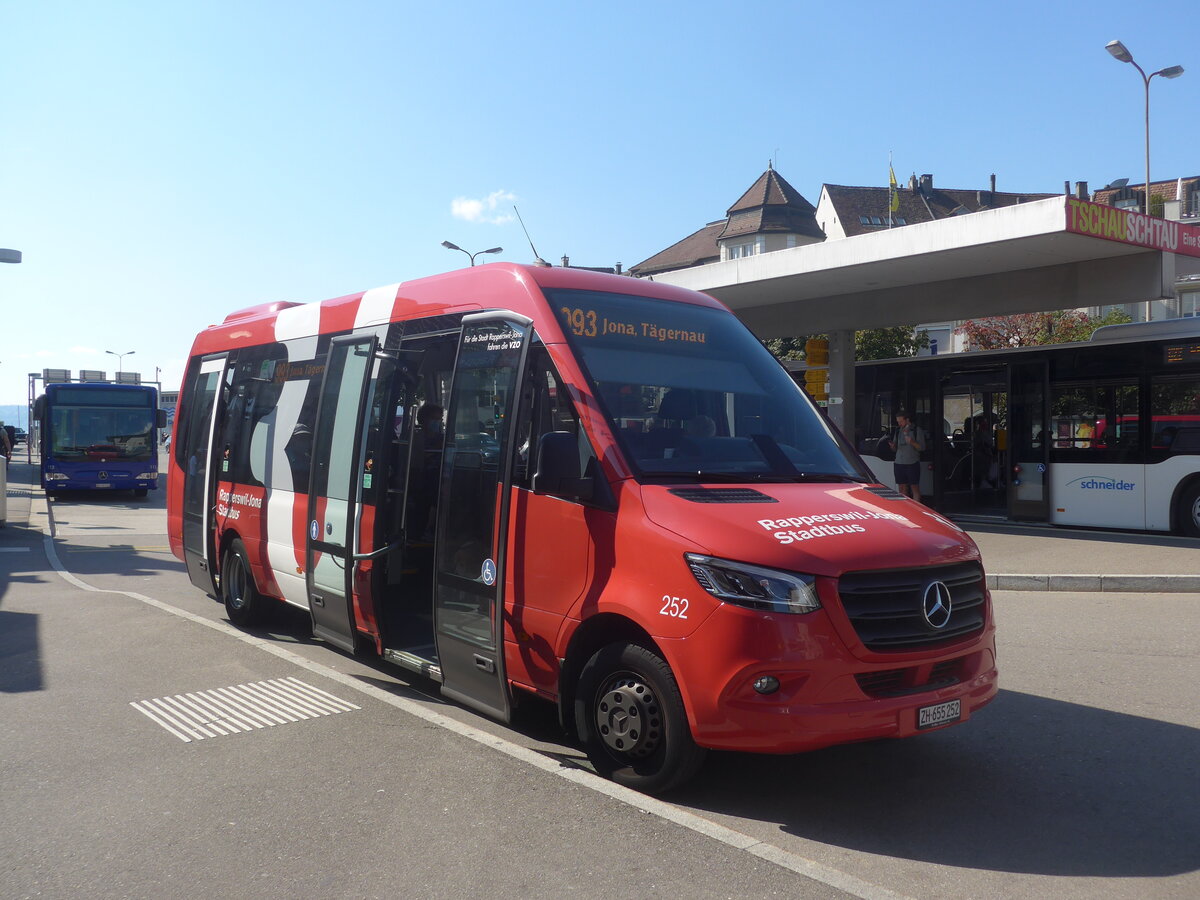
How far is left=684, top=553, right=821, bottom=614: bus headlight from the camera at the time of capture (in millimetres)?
4285

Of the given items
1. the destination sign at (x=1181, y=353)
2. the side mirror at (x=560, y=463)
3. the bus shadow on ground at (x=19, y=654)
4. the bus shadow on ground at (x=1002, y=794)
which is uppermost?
the destination sign at (x=1181, y=353)

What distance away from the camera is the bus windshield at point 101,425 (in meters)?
25.5

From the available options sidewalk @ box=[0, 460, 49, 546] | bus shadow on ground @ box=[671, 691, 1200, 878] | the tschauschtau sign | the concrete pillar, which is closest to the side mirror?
bus shadow on ground @ box=[671, 691, 1200, 878]

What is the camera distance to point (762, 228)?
81.8 meters

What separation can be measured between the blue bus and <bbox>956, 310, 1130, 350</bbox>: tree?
3254 cm

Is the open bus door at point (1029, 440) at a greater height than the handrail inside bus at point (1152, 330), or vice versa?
the handrail inside bus at point (1152, 330)

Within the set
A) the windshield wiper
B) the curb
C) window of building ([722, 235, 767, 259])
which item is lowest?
the curb

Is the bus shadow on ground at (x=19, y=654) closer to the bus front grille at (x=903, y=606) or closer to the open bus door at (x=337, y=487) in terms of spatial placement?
the open bus door at (x=337, y=487)

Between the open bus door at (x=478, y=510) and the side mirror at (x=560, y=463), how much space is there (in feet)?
2.04

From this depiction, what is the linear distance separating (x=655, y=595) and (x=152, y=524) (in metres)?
18.2

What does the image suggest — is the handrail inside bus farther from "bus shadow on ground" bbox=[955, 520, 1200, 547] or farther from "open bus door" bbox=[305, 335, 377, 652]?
"open bus door" bbox=[305, 335, 377, 652]

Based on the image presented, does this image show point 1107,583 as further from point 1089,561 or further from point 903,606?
point 903,606

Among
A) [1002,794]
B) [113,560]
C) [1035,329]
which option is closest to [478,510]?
[1002,794]

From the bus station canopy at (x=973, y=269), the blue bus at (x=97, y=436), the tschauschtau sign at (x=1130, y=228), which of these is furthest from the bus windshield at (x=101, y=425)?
the tschauschtau sign at (x=1130, y=228)
